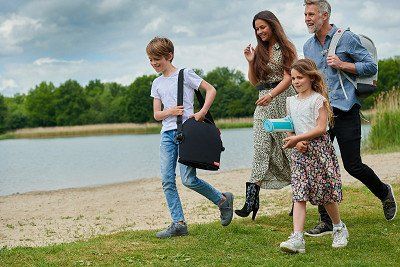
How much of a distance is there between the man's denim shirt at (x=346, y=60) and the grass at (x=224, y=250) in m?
1.28

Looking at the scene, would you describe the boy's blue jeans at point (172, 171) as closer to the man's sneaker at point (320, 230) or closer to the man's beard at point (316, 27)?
the man's sneaker at point (320, 230)

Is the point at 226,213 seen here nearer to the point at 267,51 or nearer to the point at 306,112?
the point at 306,112

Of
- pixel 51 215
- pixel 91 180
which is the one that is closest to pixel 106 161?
pixel 91 180

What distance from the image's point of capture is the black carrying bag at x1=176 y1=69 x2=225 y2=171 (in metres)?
6.23

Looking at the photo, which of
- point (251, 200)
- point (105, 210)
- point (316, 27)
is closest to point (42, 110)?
point (105, 210)

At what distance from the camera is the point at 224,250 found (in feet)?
18.8

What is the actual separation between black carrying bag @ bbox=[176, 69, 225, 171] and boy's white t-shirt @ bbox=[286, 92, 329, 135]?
92cm

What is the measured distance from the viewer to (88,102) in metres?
93.3

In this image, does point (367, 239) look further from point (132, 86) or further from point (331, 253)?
point (132, 86)

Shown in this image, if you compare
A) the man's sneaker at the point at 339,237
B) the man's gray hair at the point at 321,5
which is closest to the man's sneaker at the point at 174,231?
the man's sneaker at the point at 339,237

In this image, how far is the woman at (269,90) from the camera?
677 cm

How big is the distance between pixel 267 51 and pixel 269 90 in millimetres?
408

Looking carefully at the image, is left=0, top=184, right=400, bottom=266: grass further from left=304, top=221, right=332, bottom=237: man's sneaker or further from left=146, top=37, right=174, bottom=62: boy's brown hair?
left=146, top=37, right=174, bottom=62: boy's brown hair

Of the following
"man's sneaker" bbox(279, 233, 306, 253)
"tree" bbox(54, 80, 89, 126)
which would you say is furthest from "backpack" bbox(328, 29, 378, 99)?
"tree" bbox(54, 80, 89, 126)
